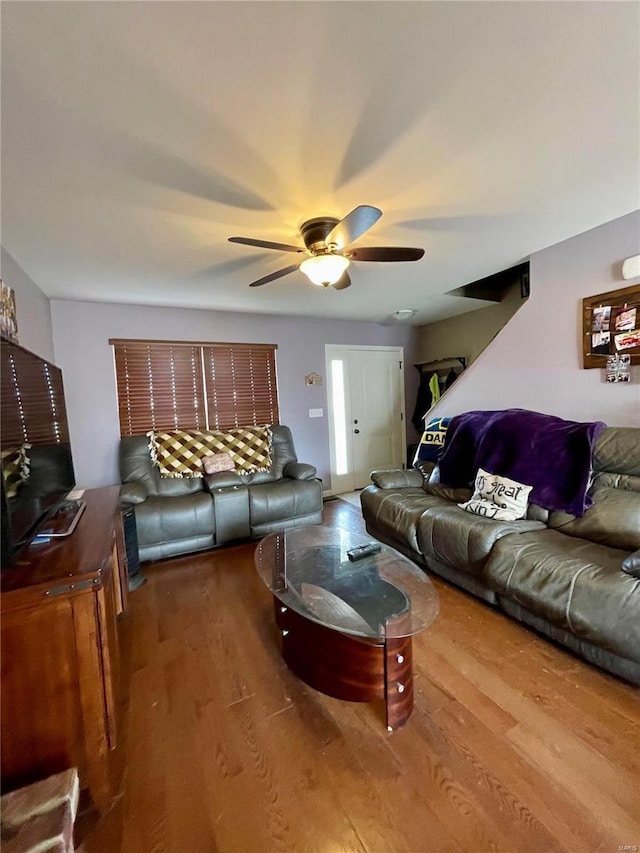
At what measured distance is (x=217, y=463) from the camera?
3.76m

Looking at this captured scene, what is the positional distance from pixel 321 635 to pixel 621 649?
1281 millimetres

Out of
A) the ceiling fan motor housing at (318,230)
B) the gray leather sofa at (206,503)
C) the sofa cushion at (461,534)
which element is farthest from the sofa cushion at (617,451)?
the gray leather sofa at (206,503)

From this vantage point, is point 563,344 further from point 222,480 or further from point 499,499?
point 222,480

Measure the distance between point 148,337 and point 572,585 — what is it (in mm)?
4092

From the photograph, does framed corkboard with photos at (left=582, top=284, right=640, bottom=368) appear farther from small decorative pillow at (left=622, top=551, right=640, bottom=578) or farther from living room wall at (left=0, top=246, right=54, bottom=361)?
living room wall at (left=0, top=246, right=54, bottom=361)

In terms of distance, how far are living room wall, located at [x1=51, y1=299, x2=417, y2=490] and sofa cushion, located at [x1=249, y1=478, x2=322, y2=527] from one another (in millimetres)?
1093

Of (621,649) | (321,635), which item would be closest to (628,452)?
(621,649)

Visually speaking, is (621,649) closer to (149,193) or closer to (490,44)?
(490,44)

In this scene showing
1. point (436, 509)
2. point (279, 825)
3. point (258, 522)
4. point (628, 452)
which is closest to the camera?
point (279, 825)

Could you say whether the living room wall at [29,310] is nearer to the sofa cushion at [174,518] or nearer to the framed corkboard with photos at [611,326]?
the sofa cushion at [174,518]

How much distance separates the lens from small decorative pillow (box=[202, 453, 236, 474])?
12.2 ft

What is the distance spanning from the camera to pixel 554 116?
1442mm

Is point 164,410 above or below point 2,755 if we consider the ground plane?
above

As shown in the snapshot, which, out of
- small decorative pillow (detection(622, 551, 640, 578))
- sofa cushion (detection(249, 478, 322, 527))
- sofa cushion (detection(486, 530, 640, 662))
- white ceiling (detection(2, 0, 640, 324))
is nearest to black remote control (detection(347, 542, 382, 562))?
sofa cushion (detection(486, 530, 640, 662))
